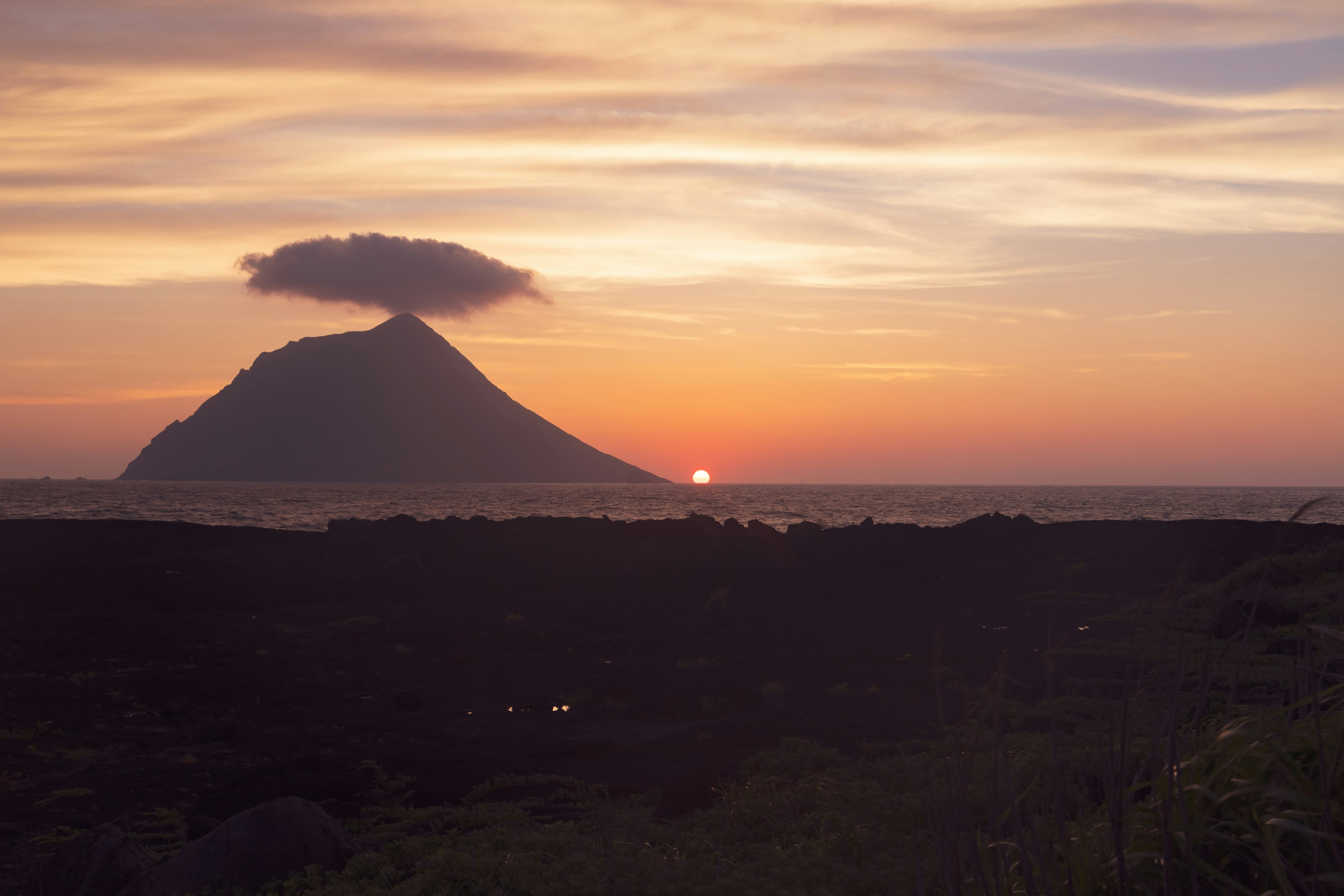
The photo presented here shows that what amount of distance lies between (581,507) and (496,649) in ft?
345

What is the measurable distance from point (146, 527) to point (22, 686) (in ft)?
93.7

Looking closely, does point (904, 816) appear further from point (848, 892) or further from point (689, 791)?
point (689, 791)

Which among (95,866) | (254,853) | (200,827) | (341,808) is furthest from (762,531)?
(95,866)

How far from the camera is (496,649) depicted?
68.6 feet

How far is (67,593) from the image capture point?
28.7m

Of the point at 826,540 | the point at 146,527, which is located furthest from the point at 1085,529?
the point at 146,527

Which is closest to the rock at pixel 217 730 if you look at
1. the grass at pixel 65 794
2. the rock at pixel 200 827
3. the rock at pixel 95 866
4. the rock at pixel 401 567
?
the grass at pixel 65 794

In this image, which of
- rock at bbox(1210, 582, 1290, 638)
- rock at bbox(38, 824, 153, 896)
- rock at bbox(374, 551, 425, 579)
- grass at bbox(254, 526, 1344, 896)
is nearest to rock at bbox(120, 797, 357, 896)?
rock at bbox(38, 824, 153, 896)

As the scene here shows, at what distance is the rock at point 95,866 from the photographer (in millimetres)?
7594

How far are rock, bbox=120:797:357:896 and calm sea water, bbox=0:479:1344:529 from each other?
62551mm

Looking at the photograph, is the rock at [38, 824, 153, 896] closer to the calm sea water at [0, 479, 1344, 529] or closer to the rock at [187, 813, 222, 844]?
the rock at [187, 813, 222, 844]

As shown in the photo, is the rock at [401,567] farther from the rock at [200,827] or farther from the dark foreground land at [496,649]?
the rock at [200,827]

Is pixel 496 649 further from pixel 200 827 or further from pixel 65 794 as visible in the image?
pixel 200 827

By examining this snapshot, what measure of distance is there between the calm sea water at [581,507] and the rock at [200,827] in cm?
6132
